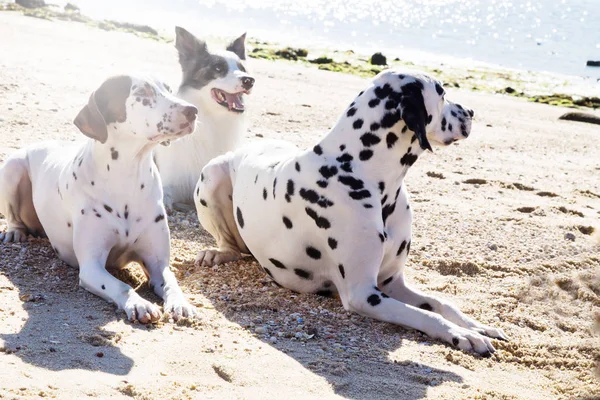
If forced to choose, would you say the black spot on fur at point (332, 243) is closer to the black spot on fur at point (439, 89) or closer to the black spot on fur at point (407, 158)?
the black spot on fur at point (407, 158)

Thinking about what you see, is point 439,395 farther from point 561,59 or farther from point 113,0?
point 113,0

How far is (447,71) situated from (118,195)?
18969 millimetres

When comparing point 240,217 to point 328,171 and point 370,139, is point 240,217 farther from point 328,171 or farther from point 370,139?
point 370,139

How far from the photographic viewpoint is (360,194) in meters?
5.86

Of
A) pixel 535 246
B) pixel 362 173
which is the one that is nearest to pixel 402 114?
pixel 362 173

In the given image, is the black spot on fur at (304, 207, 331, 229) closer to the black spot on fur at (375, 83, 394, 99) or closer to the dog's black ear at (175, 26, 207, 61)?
the black spot on fur at (375, 83, 394, 99)

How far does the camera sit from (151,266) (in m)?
6.25

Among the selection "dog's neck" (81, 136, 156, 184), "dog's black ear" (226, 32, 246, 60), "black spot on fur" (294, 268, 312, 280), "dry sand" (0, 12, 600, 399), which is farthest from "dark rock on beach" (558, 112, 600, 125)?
"dog's neck" (81, 136, 156, 184)

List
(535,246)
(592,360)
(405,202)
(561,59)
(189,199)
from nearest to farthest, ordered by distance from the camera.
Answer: (592,360), (405,202), (535,246), (189,199), (561,59)

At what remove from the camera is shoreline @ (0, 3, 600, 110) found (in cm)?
2047

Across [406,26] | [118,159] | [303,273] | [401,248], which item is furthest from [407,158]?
[406,26]

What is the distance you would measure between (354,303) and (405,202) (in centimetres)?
85

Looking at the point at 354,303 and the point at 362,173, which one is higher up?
the point at 362,173

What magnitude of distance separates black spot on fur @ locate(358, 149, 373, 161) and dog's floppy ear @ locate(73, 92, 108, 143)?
5.57 feet
